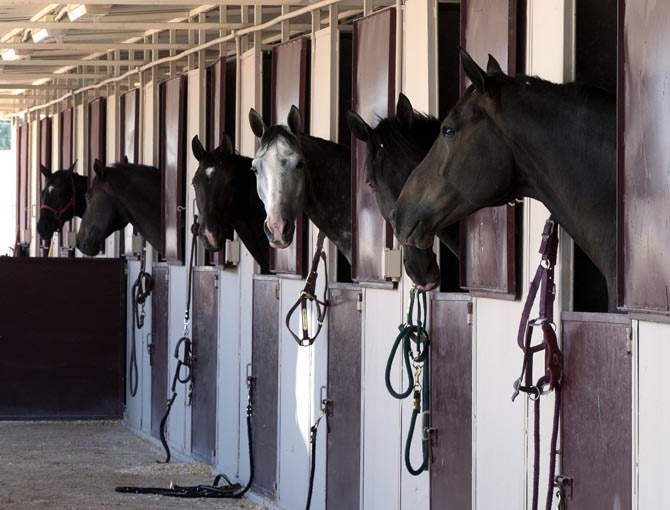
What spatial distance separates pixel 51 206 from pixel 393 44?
20.0ft

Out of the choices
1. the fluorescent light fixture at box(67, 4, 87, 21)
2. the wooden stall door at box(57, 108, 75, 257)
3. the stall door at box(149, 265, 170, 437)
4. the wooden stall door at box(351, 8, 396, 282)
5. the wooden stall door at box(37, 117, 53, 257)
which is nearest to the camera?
the wooden stall door at box(351, 8, 396, 282)

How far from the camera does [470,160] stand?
3.52 metres

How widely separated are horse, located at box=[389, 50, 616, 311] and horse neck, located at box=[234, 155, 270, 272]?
→ 284 centimetres

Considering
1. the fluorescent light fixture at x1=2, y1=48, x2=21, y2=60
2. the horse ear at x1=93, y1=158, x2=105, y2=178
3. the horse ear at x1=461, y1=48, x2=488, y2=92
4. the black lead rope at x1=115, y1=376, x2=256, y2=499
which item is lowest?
the black lead rope at x1=115, y1=376, x2=256, y2=499

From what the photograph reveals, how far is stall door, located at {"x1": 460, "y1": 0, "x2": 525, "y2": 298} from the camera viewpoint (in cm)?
398

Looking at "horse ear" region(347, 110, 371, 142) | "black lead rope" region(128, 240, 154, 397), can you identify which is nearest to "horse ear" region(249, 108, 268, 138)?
"horse ear" region(347, 110, 371, 142)

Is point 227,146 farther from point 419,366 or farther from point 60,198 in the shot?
point 60,198

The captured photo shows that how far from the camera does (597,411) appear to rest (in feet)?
11.5

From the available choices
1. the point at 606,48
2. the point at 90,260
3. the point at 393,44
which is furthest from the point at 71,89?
the point at 606,48

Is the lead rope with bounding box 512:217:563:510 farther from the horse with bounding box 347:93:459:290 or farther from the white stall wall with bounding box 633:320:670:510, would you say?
the horse with bounding box 347:93:459:290

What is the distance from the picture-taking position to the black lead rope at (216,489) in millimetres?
6484

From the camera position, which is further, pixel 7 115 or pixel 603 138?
pixel 7 115

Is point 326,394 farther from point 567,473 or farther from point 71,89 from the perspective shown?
point 71,89

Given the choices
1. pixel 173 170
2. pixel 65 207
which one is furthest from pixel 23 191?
pixel 173 170
